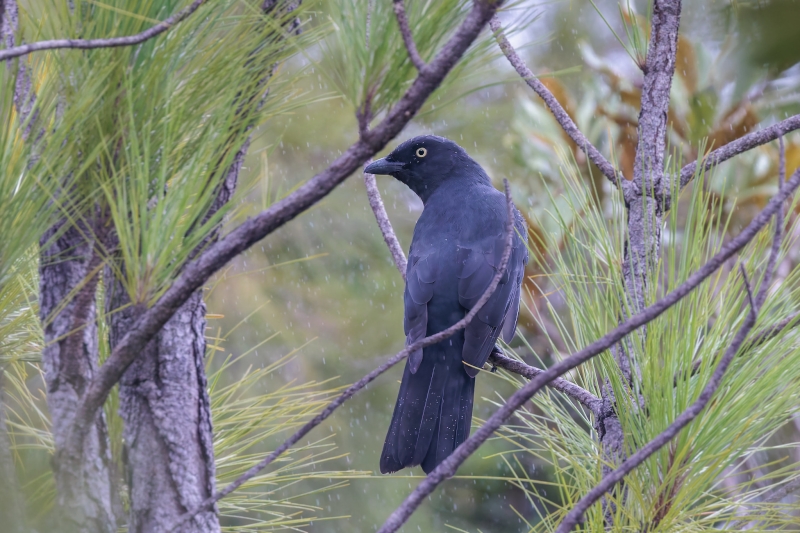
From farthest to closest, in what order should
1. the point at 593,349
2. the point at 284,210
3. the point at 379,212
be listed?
1. the point at 379,212
2. the point at 284,210
3. the point at 593,349

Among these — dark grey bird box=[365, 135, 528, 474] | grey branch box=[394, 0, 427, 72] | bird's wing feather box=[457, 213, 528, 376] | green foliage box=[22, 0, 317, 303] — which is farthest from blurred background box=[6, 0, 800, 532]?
grey branch box=[394, 0, 427, 72]

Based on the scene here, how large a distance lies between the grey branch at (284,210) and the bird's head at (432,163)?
2.09 metres

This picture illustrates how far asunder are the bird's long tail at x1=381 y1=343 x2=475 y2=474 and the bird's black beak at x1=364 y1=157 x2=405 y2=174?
894mm

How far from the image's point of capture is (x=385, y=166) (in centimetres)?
306

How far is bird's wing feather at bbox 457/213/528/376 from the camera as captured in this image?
238 cm

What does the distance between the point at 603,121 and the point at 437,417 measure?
2146 millimetres

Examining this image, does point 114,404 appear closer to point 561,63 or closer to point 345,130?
point 345,130

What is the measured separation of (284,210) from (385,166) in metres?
2.07

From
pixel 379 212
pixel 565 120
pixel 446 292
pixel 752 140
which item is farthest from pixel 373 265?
pixel 752 140

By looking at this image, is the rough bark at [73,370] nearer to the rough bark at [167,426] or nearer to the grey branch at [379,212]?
the rough bark at [167,426]

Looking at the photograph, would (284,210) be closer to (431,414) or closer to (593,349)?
(593,349)

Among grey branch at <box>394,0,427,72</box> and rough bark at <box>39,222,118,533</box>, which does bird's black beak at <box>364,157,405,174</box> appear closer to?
rough bark at <box>39,222,118,533</box>

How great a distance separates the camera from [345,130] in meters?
5.17

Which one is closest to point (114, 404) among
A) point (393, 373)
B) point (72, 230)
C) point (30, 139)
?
point (72, 230)
